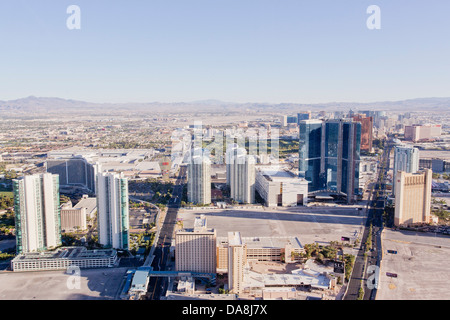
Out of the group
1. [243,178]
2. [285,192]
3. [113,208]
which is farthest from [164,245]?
[285,192]

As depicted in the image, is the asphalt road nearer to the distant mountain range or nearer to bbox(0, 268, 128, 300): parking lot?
bbox(0, 268, 128, 300): parking lot

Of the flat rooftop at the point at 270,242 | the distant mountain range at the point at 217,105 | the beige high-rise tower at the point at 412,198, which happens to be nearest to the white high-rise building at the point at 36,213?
the flat rooftop at the point at 270,242

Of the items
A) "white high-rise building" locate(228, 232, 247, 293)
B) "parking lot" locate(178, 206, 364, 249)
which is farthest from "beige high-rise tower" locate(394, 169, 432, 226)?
"white high-rise building" locate(228, 232, 247, 293)

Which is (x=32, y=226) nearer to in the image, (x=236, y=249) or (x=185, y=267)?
(x=185, y=267)

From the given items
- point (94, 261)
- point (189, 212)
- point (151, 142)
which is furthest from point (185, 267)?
point (151, 142)

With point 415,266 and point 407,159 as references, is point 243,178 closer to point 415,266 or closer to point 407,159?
point 415,266
